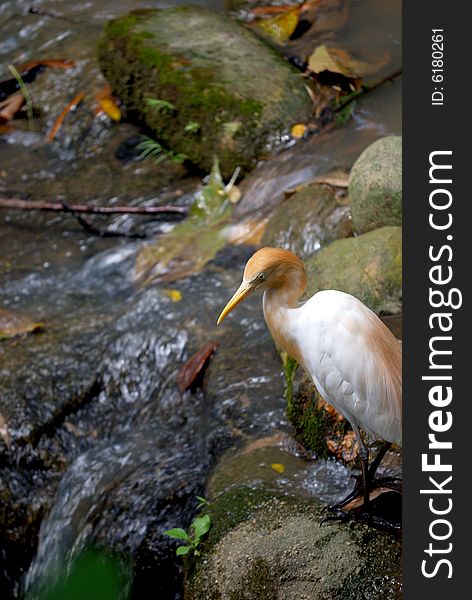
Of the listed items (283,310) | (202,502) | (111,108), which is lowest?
(202,502)

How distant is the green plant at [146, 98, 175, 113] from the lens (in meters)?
7.74

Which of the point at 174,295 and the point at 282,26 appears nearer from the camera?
the point at 174,295

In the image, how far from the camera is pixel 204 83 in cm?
764

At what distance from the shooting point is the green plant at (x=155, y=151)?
7.91m

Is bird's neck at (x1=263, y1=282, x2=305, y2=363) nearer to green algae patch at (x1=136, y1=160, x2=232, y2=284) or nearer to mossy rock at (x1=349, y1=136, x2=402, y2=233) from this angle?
mossy rock at (x1=349, y1=136, x2=402, y2=233)

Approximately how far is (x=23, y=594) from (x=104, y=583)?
855 mm

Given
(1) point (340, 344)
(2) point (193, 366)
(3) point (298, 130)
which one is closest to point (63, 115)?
(3) point (298, 130)

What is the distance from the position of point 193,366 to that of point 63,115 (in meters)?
4.60

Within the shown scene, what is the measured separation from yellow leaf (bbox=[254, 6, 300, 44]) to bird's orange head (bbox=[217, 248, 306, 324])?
5863 millimetres

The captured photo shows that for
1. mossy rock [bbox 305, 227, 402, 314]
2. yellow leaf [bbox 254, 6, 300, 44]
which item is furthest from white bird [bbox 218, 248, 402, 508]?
yellow leaf [bbox 254, 6, 300, 44]

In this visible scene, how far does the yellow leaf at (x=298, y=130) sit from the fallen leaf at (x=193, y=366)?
2.70 meters

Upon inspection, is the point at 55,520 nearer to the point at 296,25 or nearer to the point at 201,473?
the point at 201,473

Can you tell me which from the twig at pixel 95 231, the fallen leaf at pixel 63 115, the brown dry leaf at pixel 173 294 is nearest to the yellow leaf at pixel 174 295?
the brown dry leaf at pixel 173 294

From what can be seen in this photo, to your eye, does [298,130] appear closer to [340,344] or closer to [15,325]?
[15,325]
